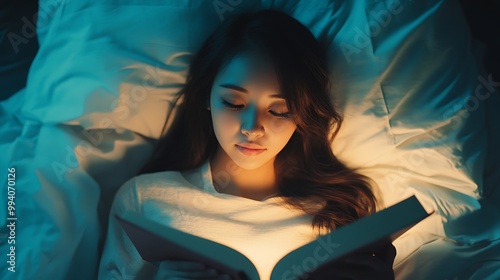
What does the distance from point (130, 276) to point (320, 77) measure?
2.06 feet

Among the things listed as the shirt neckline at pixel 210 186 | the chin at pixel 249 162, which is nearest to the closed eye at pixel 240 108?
the chin at pixel 249 162

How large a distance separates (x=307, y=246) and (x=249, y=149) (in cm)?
31

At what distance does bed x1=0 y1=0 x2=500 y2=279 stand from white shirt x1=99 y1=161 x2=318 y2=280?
10 centimetres

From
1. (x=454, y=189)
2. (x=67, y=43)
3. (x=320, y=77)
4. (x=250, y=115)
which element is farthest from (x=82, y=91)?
(x=454, y=189)

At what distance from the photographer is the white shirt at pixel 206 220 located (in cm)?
115
